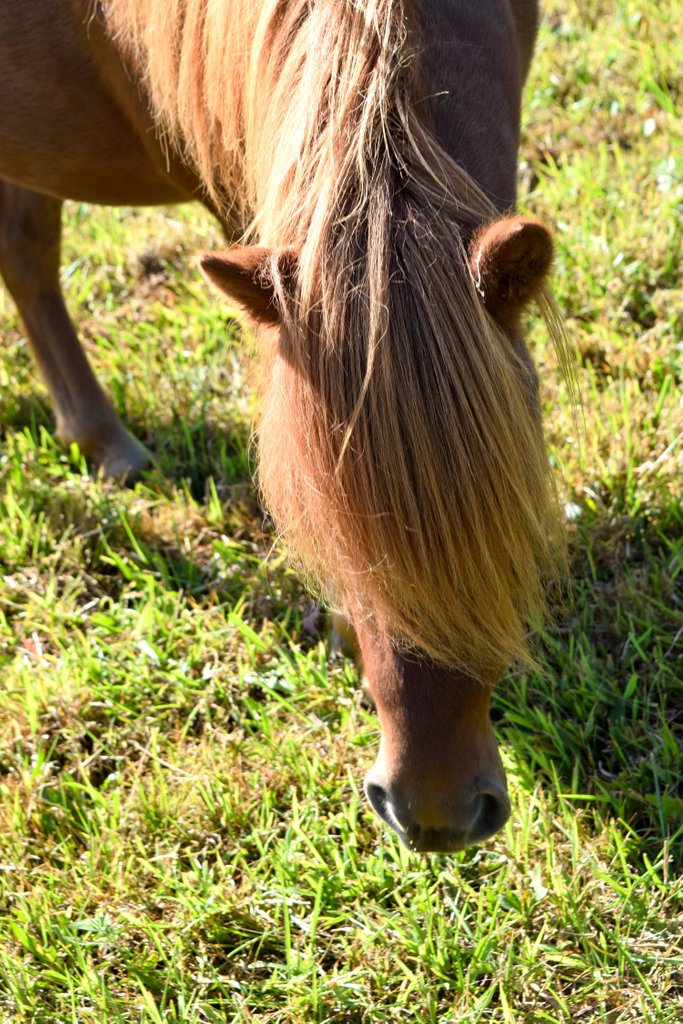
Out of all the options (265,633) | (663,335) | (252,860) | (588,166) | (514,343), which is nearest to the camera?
(514,343)

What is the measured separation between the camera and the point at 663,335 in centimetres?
324

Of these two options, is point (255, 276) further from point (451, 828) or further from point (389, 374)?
point (451, 828)

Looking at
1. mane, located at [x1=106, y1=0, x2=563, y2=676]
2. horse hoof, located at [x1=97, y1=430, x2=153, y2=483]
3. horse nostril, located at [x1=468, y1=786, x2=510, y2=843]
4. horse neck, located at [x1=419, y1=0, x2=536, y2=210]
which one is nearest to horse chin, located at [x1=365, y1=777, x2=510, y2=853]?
horse nostril, located at [x1=468, y1=786, x2=510, y2=843]

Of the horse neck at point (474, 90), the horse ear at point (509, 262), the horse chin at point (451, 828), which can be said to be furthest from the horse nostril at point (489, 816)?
the horse neck at point (474, 90)

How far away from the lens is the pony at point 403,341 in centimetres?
155

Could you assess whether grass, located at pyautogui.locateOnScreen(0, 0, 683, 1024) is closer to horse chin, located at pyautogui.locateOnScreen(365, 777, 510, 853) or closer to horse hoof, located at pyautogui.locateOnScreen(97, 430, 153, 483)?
horse hoof, located at pyautogui.locateOnScreen(97, 430, 153, 483)

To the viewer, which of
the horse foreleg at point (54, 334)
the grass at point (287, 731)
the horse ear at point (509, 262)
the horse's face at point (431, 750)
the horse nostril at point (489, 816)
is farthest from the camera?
the horse foreleg at point (54, 334)

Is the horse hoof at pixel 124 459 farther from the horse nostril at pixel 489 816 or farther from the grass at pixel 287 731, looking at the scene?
the horse nostril at pixel 489 816

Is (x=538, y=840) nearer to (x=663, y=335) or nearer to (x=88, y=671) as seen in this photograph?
(x=88, y=671)

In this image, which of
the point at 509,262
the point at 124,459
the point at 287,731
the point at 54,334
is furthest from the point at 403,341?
the point at 54,334

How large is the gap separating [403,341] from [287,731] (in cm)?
136

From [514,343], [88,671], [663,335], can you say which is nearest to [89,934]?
[88,671]

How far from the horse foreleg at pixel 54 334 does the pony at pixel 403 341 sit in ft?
4.58

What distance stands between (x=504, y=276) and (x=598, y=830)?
1.32 m
